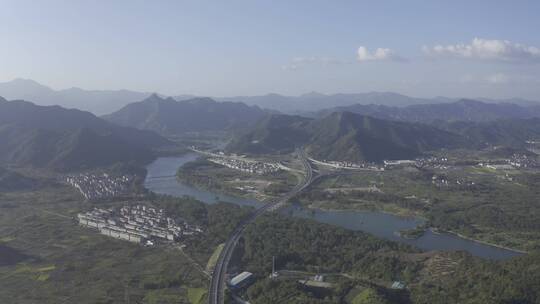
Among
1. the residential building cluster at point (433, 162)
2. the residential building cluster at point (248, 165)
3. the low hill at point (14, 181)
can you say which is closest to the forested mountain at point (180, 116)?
the residential building cluster at point (248, 165)

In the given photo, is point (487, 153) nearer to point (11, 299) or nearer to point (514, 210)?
point (514, 210)

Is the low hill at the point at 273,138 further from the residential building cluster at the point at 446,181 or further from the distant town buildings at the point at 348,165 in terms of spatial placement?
the residential building cluster at the point at 446,181

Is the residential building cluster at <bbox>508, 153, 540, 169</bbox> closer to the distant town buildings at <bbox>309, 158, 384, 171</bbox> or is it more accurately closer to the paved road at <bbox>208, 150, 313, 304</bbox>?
the distant town buildings at <bbox>309, 158, 384, 171</bbox>

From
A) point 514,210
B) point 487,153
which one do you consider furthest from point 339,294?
point 487,153

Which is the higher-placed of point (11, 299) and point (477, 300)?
point (477, 300)

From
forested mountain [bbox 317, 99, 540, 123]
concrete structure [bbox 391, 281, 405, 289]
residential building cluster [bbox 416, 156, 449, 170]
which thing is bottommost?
concrete structure [bbox 391, 281, 405, 289]

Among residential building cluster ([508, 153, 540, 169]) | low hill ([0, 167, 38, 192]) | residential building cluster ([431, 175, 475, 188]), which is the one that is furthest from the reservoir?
residential building cluster ([508, 153, 540, 169])
